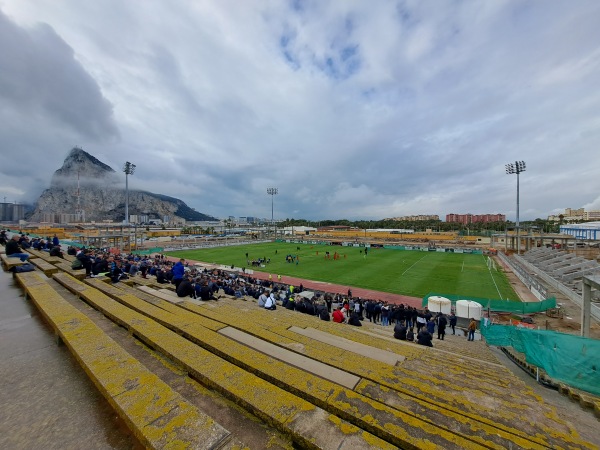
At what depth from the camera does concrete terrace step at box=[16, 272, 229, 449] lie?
2.25 m

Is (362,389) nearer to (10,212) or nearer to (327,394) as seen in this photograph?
(327,394)

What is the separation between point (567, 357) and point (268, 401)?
30.3 ft

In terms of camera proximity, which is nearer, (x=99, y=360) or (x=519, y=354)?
(x=99, y=360)

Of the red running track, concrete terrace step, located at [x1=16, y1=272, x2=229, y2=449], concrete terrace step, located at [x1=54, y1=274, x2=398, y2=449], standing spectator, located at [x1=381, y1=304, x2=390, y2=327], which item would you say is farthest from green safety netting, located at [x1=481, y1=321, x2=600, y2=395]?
the red running track

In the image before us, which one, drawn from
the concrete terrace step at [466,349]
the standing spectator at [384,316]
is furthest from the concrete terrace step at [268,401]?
the standing spectator at [384,316]

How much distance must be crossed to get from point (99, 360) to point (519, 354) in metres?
13.8

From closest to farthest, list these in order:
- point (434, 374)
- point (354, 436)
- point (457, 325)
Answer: point (354, 436), point (434, 374), point (457, 325)

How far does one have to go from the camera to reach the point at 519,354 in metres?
10.4

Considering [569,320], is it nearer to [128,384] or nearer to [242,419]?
[242,419]

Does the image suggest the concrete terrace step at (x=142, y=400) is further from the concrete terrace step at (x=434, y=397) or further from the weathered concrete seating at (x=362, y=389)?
the concrete terrace step at (x=434, y=397)

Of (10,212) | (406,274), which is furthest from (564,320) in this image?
(10,212)

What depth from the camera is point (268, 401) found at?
113 inches

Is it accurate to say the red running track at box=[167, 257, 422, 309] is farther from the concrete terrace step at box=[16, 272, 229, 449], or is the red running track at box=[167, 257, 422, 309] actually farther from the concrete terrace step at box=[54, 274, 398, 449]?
the concrete terrace step at box=[16, 272, 229, 449]

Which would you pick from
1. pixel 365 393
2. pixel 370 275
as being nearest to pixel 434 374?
pixel 365 393
